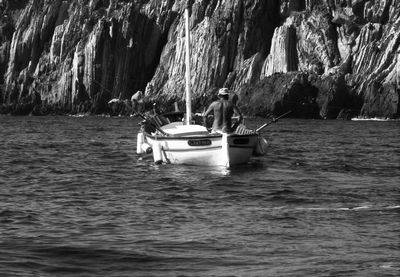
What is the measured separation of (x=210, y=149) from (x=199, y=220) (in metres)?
14.0

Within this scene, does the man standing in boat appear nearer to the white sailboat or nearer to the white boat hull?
the white sailboat

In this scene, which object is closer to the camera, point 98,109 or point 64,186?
point 64,186

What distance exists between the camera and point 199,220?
65.5 ft

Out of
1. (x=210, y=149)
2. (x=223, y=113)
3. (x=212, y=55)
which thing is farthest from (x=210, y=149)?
(x=212, y=55)

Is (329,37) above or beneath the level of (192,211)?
above

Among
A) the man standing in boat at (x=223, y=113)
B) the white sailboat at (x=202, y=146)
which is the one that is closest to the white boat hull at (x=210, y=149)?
the white sailboat at (x=202, y=146)

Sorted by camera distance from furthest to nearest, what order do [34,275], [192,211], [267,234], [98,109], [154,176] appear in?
[98,109]
[154,176]
[192,211]
[267,234]
[34,275]

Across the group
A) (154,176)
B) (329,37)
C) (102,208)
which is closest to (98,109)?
(329,37)

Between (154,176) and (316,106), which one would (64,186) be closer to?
(154,176)

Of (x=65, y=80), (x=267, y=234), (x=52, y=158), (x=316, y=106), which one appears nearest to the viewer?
(x=267, y=234)

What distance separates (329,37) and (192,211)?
115 m

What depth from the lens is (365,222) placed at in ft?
64.1

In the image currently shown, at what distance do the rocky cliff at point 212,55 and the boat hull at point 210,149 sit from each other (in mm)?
74673

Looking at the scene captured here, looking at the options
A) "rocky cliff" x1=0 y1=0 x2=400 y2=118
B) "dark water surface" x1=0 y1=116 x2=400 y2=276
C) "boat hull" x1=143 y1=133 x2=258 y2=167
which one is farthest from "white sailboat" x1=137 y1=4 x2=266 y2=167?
"rocky cliff" x1=0 y1=0 x2=400 y2=118
